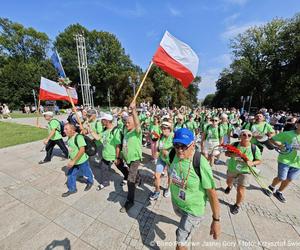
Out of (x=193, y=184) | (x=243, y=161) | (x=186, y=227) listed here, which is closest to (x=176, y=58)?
(x=243, y=161)

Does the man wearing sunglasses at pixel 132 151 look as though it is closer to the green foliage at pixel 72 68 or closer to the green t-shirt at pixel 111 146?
the green t-shirt at pixel 111 146

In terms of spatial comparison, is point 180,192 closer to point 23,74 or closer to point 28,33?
point 23,74

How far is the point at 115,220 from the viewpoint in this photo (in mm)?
3242

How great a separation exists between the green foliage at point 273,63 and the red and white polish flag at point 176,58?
33371 mm

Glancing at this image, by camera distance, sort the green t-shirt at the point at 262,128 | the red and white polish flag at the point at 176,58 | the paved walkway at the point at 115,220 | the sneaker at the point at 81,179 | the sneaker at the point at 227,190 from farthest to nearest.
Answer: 1. the green t-shirt at the point at 262,128
2. the sneaker at the point at 81,179
3. the red and white polish flag at the point at 176,58
4. the sneaker at the point at 227,190
5. the paved walkway at the point at 115,220

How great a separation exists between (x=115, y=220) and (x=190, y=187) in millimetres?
2071

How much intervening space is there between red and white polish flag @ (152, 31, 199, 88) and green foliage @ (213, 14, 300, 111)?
1314 inches

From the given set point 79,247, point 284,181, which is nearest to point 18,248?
point 79,247

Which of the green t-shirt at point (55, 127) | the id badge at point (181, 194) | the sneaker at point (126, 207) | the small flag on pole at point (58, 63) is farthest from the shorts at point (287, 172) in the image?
the green t-shirt at point (55, 127)

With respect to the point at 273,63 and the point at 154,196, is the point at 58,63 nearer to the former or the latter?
the point at 154,196

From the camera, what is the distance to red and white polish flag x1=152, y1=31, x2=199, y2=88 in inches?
170

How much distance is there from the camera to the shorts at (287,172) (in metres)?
3.77


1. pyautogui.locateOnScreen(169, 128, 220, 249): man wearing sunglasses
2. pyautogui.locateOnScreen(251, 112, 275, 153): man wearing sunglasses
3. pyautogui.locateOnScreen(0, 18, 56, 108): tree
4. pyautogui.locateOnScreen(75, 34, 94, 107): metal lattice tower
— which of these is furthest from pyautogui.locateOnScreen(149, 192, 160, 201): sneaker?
→ pyautogui.locateOnScreen(0, 18, 56, 108): tree

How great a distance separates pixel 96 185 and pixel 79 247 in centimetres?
199
